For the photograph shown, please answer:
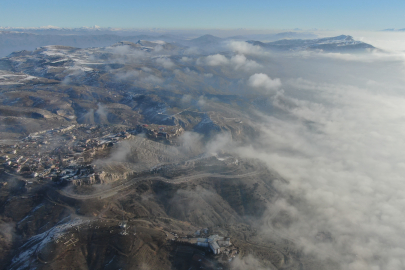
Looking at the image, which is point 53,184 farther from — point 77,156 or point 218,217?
point 218,217

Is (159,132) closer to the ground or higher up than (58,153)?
higher up

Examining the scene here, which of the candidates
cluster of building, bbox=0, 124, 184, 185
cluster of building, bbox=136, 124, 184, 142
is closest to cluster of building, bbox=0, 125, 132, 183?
cluster of building, bbox=0, 124, 184, 185

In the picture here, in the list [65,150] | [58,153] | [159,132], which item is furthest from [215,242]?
[58,153]

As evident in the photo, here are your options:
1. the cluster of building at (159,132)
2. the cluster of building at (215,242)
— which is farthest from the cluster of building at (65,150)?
the cluster of building at (215,242)

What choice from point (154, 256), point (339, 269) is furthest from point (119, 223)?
A: point (339, 269)

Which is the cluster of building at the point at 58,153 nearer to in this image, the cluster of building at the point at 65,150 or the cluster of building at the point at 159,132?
the cluster of building at the point at 65,150

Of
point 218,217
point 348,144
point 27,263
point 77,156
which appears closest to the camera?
point 27,263

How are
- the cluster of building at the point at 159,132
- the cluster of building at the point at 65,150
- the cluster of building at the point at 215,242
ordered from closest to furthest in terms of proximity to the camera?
the cluster of building at the point at 215,242
the cluster of building at the point at 65,150
the cluster of building at the point at 159,132

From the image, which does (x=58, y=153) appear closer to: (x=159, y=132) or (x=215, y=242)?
(x=159, y=132)

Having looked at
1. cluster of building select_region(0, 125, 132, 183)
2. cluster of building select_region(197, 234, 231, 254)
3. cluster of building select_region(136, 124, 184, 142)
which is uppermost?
cluster of building select_region(136, 124, 184, 142)

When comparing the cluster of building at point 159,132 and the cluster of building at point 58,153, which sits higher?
the cluster of building at point 159,132

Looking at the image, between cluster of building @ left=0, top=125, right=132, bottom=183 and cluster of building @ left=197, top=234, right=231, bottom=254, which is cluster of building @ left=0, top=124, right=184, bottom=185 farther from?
cluster of building @ left=197, top=234, right=231, bottom=254
